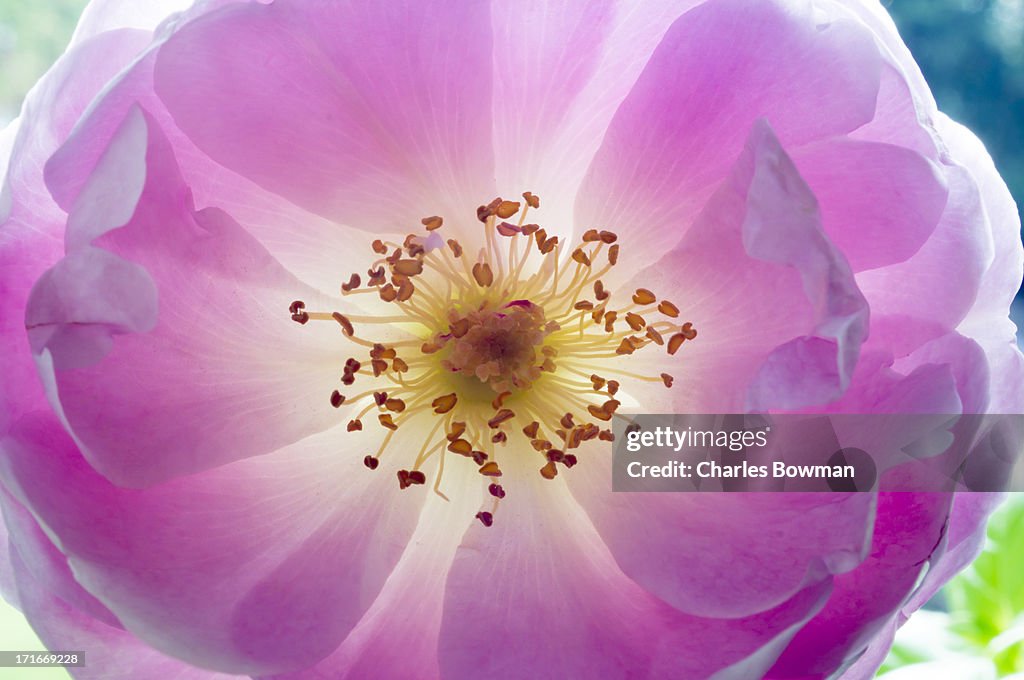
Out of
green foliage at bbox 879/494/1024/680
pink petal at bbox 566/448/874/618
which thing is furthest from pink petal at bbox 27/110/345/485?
green foliage at bbox 879/494/1024/680

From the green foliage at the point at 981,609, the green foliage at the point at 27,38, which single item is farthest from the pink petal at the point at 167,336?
the green foliage at the point at 27,38

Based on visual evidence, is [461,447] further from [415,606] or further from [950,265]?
[950,265]

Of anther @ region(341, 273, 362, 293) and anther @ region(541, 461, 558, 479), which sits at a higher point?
anther @ region(341, 273, 362, 293)

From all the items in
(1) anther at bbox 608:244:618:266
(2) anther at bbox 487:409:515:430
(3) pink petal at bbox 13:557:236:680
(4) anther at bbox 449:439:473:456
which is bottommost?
(3) pink petal at bbox 13:557:236:680

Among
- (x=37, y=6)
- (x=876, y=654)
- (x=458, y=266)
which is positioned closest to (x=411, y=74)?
(x=458, y=266)

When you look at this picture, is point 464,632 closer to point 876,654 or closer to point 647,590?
point 647,590

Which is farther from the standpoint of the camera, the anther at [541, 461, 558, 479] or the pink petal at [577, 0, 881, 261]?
the anther at [541, 461, 558, 479]

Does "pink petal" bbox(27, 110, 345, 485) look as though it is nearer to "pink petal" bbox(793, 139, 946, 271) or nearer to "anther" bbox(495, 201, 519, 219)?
"anther" bbox(495, 201, 519, 219)
